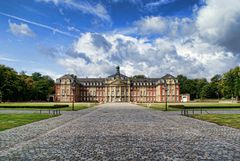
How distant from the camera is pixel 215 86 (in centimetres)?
13338

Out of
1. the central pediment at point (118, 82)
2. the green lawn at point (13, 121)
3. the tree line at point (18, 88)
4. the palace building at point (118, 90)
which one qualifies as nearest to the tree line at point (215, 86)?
the palace building at point (118, 90)

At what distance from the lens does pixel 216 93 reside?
135 metres

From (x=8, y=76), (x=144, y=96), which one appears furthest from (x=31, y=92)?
(x=144, y=96)

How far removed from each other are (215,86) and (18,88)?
272 ft

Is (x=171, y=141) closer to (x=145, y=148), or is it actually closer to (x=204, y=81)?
(x=145, y=148)

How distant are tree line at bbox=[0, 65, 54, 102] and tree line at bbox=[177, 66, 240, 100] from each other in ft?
217

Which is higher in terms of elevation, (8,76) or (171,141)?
(8,76)

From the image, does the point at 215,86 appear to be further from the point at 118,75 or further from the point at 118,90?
the point at 118,75

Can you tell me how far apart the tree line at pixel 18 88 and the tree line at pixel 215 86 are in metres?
66.0

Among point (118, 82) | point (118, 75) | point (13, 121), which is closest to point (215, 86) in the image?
point (118, 82)

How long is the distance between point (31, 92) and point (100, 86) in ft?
130

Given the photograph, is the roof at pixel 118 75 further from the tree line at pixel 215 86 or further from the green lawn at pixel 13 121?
the green lawn at pixel 13 121

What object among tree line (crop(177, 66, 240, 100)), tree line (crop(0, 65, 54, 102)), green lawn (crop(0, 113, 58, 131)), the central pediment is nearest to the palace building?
the central pediment

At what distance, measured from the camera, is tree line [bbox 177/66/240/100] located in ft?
331
